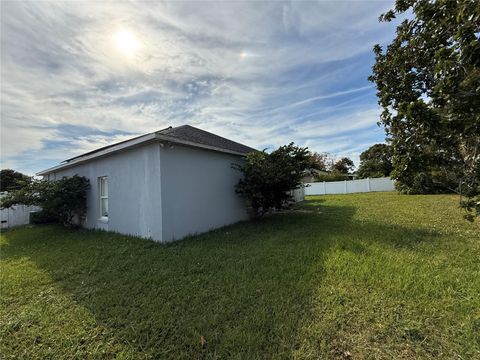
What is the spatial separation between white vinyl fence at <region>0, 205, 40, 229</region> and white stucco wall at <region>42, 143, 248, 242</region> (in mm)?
6265

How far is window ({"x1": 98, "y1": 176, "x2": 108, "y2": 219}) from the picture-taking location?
8.89 meters

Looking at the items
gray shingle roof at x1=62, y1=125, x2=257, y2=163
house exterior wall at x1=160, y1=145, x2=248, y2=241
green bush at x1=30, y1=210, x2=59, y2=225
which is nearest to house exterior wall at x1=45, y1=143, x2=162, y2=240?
house exterior wall at x1=160, y1=145, x2=248, y2=241

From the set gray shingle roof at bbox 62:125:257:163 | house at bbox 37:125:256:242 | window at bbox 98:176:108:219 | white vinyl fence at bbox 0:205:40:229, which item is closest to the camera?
house at bbox 37:125:256:242

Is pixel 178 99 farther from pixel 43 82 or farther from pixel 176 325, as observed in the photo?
pixel 176 325

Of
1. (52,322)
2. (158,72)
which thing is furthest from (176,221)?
(158,72)

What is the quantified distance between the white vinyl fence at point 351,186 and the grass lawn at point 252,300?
66.5 ft

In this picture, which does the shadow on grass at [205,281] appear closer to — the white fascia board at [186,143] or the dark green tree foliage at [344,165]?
the white fascia board at [186,143]

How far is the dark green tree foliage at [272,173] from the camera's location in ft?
27.4

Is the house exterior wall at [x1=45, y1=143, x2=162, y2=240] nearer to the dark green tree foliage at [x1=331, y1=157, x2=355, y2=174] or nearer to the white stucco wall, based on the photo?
the white stucco wall

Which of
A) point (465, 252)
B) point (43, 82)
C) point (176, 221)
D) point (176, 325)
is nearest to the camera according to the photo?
point (176, 325)

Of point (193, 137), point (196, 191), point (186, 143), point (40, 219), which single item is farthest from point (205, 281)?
point (40, 219)

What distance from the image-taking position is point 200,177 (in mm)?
7742

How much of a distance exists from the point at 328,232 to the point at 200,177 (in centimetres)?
442

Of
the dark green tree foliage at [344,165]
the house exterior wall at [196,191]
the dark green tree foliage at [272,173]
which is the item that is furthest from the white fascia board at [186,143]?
the dark green tree foliage at [344,165]
